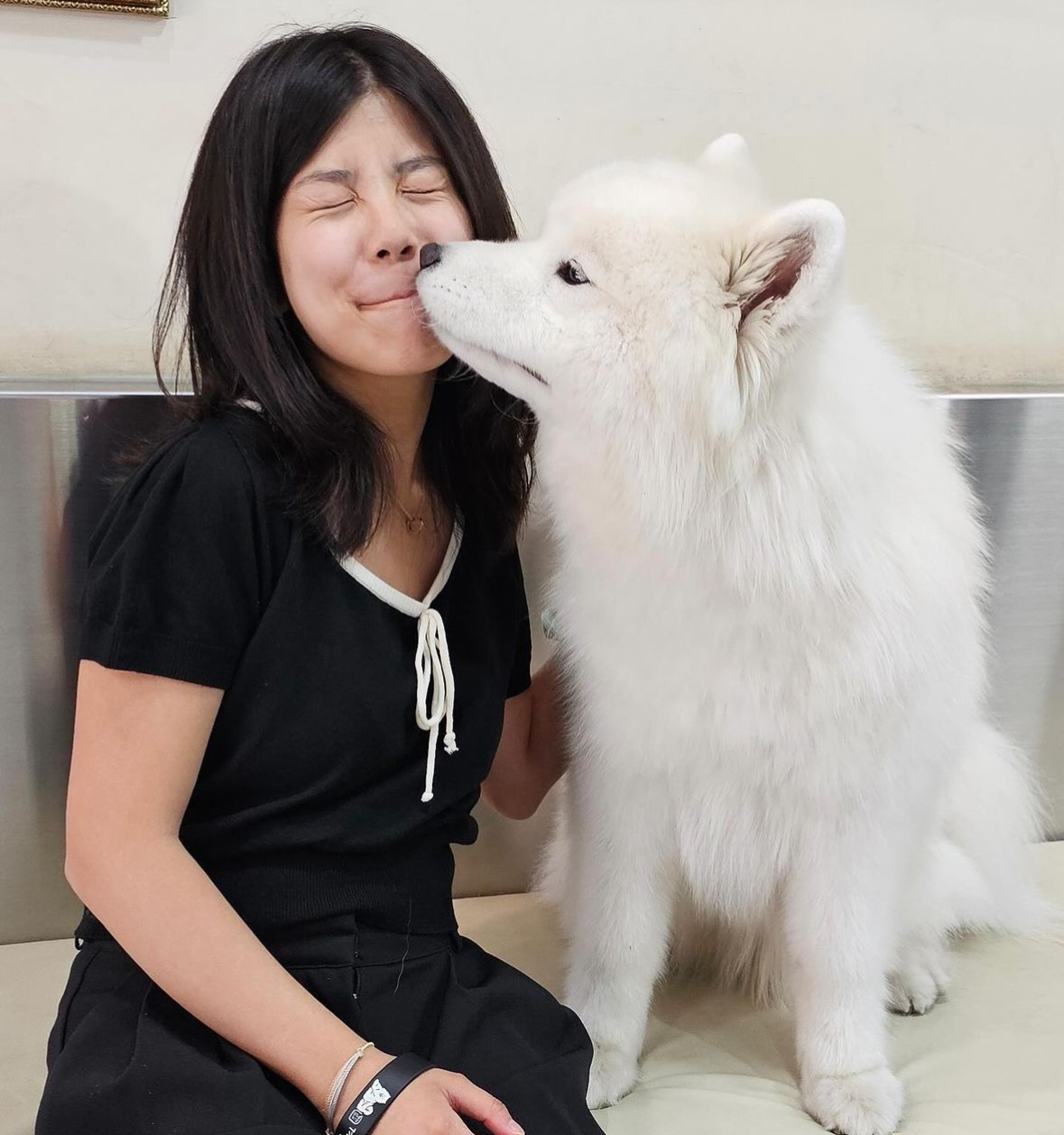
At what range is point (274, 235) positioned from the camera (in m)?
1.12

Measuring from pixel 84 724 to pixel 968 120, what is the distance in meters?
1.65

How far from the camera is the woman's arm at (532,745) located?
4.90ft

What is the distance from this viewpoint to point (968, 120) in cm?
186

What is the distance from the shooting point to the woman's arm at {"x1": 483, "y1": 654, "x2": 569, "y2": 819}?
1.49 m

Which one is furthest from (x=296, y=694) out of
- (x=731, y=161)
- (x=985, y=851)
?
(x=985, y=851)

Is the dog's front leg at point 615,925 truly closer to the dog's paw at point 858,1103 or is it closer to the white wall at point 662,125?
the dog's paw at point 858,1103

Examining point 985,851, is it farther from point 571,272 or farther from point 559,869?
point 571,272

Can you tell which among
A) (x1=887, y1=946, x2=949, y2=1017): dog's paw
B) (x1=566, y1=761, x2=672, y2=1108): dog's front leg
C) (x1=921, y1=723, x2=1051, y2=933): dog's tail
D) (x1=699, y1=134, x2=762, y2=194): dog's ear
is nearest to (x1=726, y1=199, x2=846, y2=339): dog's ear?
(x1=699, y1=134, x2=762, y2=194): dog's ear

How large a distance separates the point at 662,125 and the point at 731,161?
584 millimetres

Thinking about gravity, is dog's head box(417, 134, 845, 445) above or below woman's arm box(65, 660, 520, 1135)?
above

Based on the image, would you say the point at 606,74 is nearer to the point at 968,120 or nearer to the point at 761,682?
the point at 968,120

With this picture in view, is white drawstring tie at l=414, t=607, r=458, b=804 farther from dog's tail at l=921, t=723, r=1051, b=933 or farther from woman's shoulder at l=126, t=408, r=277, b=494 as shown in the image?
dog's tail at l=921, t=723, r=1051, b=933

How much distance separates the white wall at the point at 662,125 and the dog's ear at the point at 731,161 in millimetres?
532

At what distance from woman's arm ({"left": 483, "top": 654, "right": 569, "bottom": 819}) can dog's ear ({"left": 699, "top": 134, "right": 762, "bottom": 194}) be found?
63 centimetres
